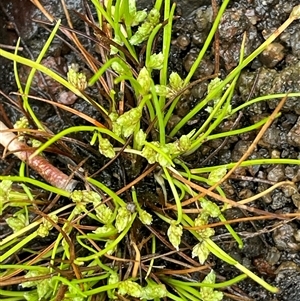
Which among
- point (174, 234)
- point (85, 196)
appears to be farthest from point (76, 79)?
point (174, 234)

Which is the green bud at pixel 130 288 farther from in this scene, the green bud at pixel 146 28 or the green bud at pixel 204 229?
the green bud at pixel 146 28

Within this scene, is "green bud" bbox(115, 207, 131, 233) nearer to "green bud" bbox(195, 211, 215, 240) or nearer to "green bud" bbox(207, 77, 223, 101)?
"green bud" bbox(195, 211, 215, 240)

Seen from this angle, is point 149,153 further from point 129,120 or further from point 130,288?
point 130,288

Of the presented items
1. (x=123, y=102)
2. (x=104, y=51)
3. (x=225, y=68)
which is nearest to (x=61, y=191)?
(x=123, y=102)

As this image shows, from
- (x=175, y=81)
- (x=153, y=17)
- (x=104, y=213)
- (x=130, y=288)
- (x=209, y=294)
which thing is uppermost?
(x=153, y=17)

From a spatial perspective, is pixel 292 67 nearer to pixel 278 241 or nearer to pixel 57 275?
pixel 278 241

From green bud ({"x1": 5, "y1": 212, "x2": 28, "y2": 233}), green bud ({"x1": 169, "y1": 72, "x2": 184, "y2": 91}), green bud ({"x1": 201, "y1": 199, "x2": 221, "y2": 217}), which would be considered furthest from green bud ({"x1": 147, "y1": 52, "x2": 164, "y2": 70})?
green bud ({"x1": 5, "y1": 212, "x2": 28, "y2": 233})
